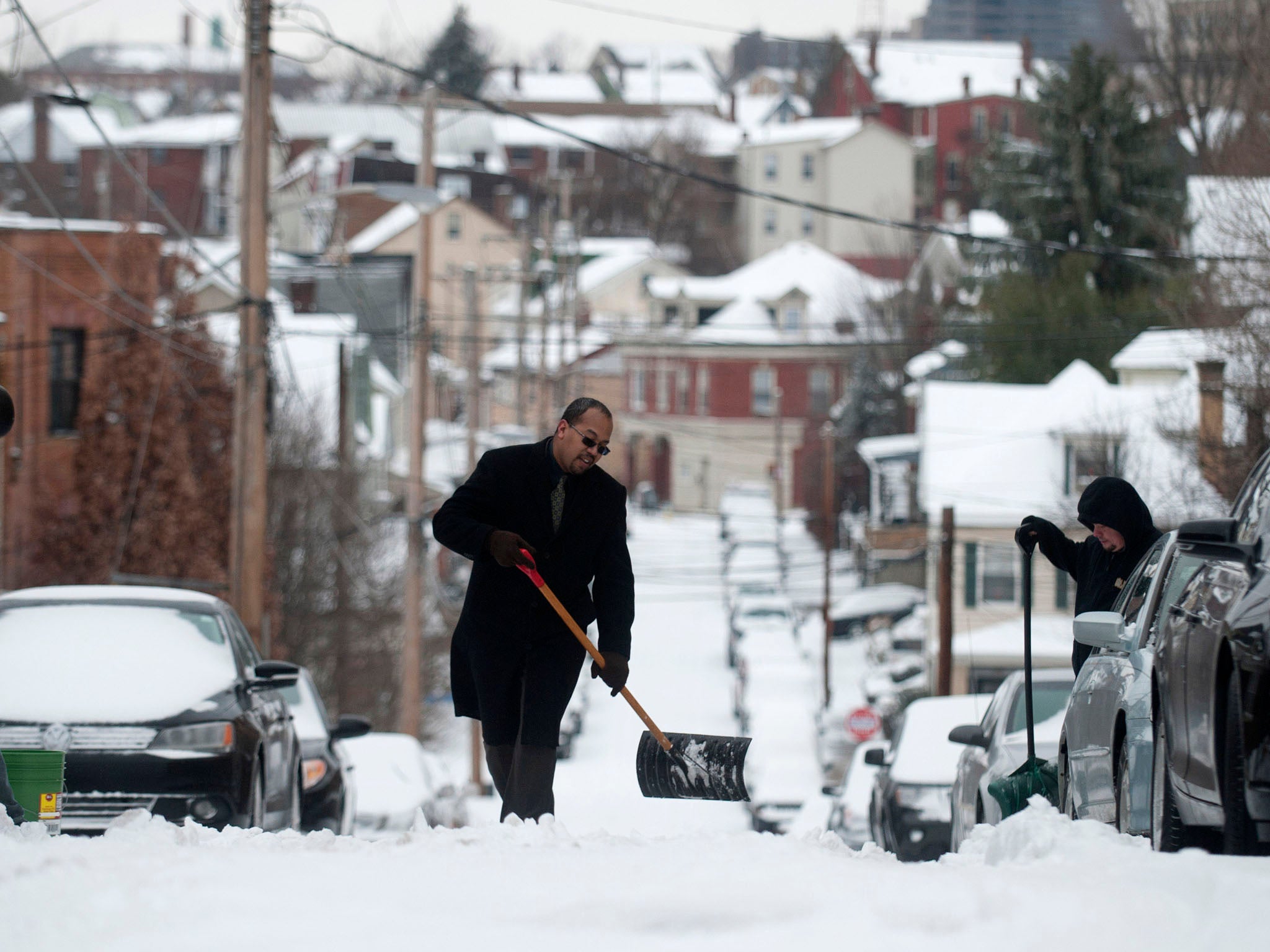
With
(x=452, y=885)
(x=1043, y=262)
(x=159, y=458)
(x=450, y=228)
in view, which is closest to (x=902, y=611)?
(x=1043, y=262)

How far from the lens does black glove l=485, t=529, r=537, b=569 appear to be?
6.29 metres

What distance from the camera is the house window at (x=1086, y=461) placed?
30.4 meters

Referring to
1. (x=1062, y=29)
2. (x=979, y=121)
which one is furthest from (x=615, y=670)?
(x=1062, y=29)

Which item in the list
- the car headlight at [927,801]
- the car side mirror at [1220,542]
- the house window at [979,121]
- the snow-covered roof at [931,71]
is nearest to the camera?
the car side mirror at [1220,542]

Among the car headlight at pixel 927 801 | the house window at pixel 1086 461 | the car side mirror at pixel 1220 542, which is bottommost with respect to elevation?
the car headlight at pixel 927 801

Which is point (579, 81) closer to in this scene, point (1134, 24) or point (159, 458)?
point (1134, 24)

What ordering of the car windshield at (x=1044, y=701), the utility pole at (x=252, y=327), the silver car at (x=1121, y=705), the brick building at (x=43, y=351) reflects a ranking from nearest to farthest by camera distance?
the silver car at (x=1121, y=705)
the car windshield at (x=1044, y=701)
the utility pole at (x=252, y=327)
the brick building at (x=43, y=351)

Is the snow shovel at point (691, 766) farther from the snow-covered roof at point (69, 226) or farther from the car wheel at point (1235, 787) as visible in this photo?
the snow-covered roof at point (69, 226)

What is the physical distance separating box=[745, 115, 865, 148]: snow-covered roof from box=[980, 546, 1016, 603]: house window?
48.8 m

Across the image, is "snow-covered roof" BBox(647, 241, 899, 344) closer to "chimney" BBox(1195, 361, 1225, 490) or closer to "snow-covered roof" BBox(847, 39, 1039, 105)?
"snow-covered roof" BBox(847, 39, 1039, 105)

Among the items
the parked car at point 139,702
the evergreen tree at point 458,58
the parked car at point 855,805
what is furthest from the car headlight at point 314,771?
the evergreen tree at point 458,58

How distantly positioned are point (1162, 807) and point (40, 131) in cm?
6914

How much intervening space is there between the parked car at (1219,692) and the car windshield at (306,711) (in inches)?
324

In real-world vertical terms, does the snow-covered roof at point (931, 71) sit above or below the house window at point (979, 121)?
above
